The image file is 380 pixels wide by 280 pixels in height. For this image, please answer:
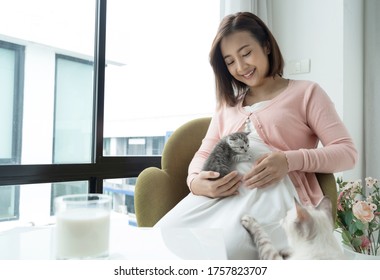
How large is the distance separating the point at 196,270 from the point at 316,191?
541 mm

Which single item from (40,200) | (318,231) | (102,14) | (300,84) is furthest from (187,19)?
(318,231)

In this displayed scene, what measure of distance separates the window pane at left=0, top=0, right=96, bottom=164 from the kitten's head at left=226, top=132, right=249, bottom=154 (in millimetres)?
931

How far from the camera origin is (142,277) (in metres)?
0.46

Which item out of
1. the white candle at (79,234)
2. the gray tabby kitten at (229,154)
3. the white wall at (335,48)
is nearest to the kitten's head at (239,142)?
the gray tabby kitten at (229,154)

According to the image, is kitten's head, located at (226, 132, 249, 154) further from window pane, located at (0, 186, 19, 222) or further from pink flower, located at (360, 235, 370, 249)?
window pane, located at (0, 186, 19, 222)

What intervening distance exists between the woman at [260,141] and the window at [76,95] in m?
0.73

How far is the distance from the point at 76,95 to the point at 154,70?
651 millimetres

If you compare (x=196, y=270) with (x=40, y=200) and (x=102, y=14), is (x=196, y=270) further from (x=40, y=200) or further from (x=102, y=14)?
(x=102, y=14)

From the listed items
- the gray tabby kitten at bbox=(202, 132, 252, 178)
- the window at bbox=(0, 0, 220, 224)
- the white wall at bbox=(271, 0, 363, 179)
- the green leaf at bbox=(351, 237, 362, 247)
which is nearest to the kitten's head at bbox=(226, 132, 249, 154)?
the gray tabby kitten at bbox=(202, 132, 252, 178)

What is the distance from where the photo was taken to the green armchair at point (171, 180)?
101cm

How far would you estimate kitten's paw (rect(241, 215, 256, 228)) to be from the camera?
2.17 ft

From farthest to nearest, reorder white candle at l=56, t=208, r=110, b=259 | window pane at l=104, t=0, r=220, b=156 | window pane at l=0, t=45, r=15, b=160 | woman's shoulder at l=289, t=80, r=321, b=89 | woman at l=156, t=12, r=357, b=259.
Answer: window pane at l=104, t=0, r=220, b=156 < window pane at l=0, t=45, r=15, b=160 < woman's shoulder at l=289, t=80, r=321, b=89 < woman at l=156, t=12, r=357, b=259 < white candle at l=56, t=208, r=110, b=259

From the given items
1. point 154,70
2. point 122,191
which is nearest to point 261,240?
point 122,191

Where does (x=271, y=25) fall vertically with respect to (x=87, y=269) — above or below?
above
